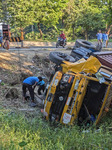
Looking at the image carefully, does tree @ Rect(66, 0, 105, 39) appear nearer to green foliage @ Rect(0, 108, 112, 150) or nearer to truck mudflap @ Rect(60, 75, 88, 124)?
truck mudflap @ Rect(60, 75, 88, 124)

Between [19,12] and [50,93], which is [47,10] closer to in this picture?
[19,12]

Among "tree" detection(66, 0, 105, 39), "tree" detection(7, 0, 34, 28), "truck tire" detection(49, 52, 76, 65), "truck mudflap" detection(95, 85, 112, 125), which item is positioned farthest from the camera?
"tree" detection(66, 0, 105, 39)

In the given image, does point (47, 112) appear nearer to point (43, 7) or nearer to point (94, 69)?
point (94, 69)

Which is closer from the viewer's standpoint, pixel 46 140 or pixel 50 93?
pixel 46 140

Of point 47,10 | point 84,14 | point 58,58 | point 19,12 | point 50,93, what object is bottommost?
point 84,14

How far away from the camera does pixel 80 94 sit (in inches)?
230

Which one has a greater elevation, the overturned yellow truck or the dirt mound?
the overturned yellow truck

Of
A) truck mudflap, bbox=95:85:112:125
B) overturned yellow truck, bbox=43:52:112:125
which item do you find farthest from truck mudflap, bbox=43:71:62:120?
truck mudflap, bbox=95:85:112:125

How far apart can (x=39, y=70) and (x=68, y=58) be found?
A: 17.4 feet

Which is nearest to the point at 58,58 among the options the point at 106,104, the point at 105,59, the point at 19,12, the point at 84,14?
the point at 105,59

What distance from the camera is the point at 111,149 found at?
13.8 ft

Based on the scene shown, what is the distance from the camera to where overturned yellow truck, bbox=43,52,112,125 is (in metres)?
5.78

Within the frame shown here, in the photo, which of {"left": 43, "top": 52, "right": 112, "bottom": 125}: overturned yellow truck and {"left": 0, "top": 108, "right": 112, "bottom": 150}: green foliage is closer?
{"left": 0, "top": 108, "right": 112, "bottom": 150}: green foliage

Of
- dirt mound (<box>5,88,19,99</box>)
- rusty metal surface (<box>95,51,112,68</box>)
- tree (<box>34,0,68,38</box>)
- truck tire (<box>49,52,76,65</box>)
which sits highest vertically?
rusty metal surface (<box>95,51,112,68</box>)
